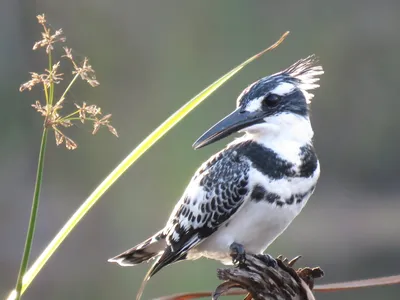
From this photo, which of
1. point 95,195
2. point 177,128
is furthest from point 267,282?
point 177,128

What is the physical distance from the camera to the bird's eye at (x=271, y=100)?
1.41 meters

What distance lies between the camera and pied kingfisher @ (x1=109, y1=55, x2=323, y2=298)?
1.36 metres

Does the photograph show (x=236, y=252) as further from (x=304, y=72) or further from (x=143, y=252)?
(x=304, y=72)

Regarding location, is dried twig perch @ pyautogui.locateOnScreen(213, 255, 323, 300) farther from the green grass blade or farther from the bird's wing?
the bird's wing

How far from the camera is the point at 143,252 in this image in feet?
4.80

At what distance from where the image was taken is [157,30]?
539 cm

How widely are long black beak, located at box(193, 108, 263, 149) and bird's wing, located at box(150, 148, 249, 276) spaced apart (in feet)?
0.22

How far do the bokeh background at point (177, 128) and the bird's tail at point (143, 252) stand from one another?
3.24m

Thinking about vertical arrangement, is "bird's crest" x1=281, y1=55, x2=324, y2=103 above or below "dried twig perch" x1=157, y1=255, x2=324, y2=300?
above

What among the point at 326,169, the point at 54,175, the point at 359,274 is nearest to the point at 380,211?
the point at 326,169

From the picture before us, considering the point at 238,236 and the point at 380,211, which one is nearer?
the point at 238,236

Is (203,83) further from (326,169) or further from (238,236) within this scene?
(238,236)

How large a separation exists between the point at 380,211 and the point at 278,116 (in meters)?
4.26

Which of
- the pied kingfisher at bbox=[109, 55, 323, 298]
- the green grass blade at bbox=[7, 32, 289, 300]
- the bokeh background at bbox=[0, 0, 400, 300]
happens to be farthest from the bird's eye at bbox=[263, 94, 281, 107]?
the bokeh background at bbox=[0, 0, 400, 300]
